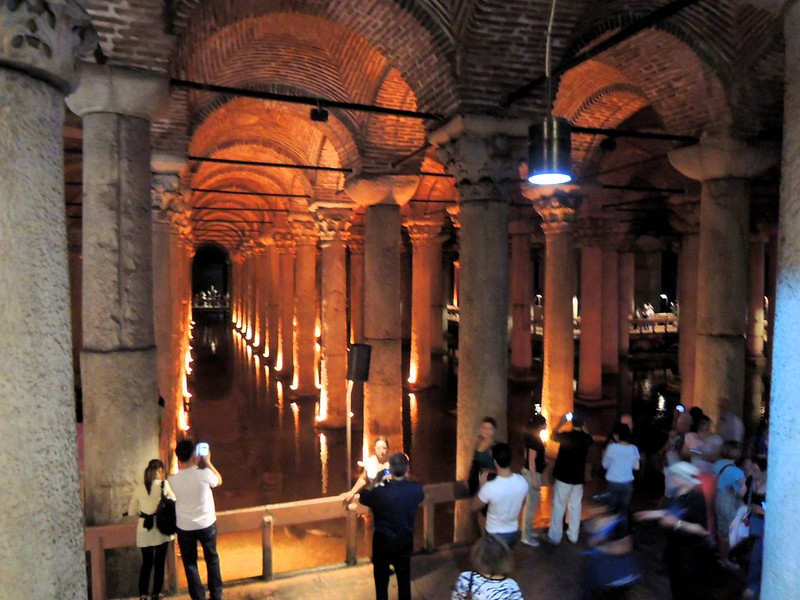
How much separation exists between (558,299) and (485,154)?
195 inches

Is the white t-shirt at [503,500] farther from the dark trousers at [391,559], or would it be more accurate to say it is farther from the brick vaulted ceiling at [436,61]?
the brick vaulted ceiling at [436,61]

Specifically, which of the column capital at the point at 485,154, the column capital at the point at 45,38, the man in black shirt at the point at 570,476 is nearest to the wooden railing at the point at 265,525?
the man in black shirt at the point at 570,476

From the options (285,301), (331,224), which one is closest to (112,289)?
(331,224)

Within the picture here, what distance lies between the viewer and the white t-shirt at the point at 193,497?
13.1 ft

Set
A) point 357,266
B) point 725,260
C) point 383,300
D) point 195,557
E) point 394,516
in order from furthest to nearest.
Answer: point 357,266 < point 383,300 < point 725,260 < point 195,557 < point 394,516

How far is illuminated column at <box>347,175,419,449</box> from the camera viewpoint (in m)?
9.17

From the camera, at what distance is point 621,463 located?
→ 527 centimetres

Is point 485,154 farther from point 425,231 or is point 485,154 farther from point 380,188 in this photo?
point 425,231

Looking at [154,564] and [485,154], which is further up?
[485,154]

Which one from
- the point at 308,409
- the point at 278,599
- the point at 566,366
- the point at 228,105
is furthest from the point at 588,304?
the point at 278,599

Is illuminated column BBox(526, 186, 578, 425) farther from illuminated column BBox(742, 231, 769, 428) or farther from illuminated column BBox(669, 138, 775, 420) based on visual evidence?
illuminated column BBox(742, 231, 769, 428)

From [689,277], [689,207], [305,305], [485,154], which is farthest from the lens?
[305,305]

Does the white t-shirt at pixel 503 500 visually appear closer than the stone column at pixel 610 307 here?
Yes

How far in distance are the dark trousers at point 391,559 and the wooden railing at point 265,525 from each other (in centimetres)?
93
